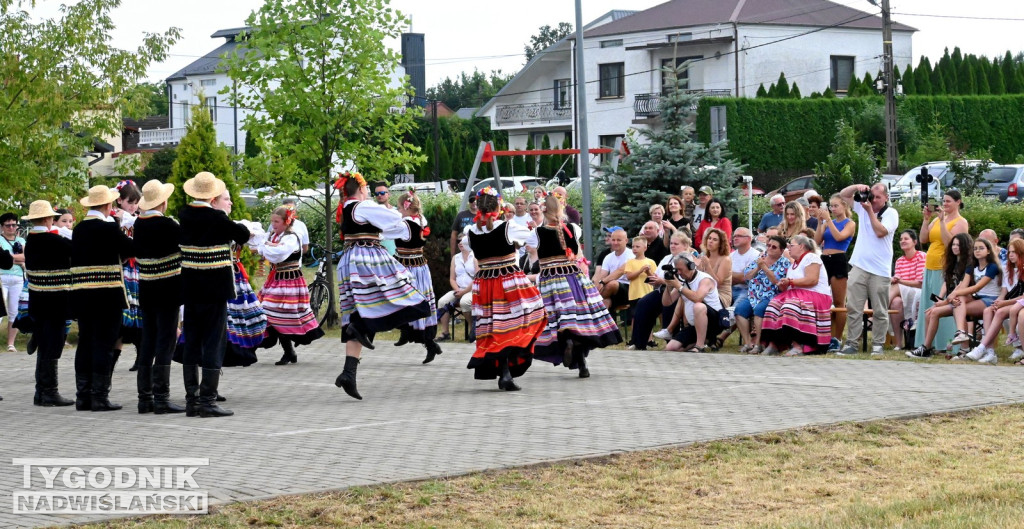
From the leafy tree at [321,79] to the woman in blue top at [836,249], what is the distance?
7.36 metres

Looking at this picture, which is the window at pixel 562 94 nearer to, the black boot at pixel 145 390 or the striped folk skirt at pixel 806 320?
the striped folk skirt at pixel 806 320

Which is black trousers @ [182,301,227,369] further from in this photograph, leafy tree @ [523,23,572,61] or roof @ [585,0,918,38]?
leafy tree @ [523,23,572,61]

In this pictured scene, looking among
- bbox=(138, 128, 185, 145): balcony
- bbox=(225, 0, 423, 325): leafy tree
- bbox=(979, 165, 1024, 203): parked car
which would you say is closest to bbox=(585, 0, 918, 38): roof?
bbox=(979, 165, 1024, 203): parked car

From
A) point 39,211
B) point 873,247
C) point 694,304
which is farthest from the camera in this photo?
point 694,304

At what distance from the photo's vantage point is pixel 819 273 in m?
14.5

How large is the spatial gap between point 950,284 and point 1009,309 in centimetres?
89

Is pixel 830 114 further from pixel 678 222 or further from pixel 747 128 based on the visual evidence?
pixel 678 222

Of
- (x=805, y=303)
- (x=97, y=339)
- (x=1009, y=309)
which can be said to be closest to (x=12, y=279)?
(x=97, y=339)

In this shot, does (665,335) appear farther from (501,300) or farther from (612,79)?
(612,79)

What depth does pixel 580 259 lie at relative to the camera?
1280cm

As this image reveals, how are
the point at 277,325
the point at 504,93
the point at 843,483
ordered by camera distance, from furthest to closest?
the point at 504,93 → the point at 277,325 → the point at 843,483

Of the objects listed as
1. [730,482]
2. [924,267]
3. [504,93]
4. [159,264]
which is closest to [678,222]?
[924,267]

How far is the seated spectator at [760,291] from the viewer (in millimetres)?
14984

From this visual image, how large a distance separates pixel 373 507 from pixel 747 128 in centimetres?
4357
